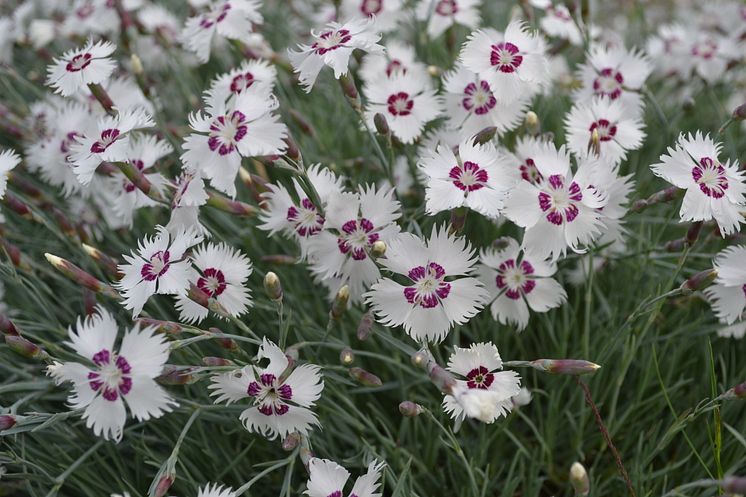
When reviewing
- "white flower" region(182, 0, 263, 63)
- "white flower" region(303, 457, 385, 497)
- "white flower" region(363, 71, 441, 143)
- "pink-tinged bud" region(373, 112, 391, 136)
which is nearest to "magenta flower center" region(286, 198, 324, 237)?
"pink-tinged bud" region(373, 112, 391, 136)

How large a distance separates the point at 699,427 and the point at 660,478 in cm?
24

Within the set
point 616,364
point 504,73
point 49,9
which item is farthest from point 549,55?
point 49,9

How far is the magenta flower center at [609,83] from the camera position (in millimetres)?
2338

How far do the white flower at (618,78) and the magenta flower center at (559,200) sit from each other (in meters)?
0.70

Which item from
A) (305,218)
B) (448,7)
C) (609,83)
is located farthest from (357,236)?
(448,7)

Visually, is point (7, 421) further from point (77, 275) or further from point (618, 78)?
point (618, 78)

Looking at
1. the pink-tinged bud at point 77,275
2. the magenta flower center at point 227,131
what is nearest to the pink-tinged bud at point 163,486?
the pink-tinged bud at point 77,275

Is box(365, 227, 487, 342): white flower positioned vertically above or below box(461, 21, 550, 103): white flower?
below

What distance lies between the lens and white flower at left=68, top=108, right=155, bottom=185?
1769mm

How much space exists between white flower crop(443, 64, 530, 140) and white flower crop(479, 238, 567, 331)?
366mm

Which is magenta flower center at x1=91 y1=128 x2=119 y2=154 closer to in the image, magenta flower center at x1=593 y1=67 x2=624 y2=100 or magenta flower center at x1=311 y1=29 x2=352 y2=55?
magenta flower center at x1=311 y1=29 x2=352 y2=55

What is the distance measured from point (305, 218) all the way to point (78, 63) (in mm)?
817

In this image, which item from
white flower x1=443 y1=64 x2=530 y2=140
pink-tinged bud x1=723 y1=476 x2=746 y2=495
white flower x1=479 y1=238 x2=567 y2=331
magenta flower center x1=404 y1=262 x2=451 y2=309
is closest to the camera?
pink-tinged bud x1=723 y1=476 x2=746 y2=495

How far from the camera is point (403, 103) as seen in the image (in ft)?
6.89
